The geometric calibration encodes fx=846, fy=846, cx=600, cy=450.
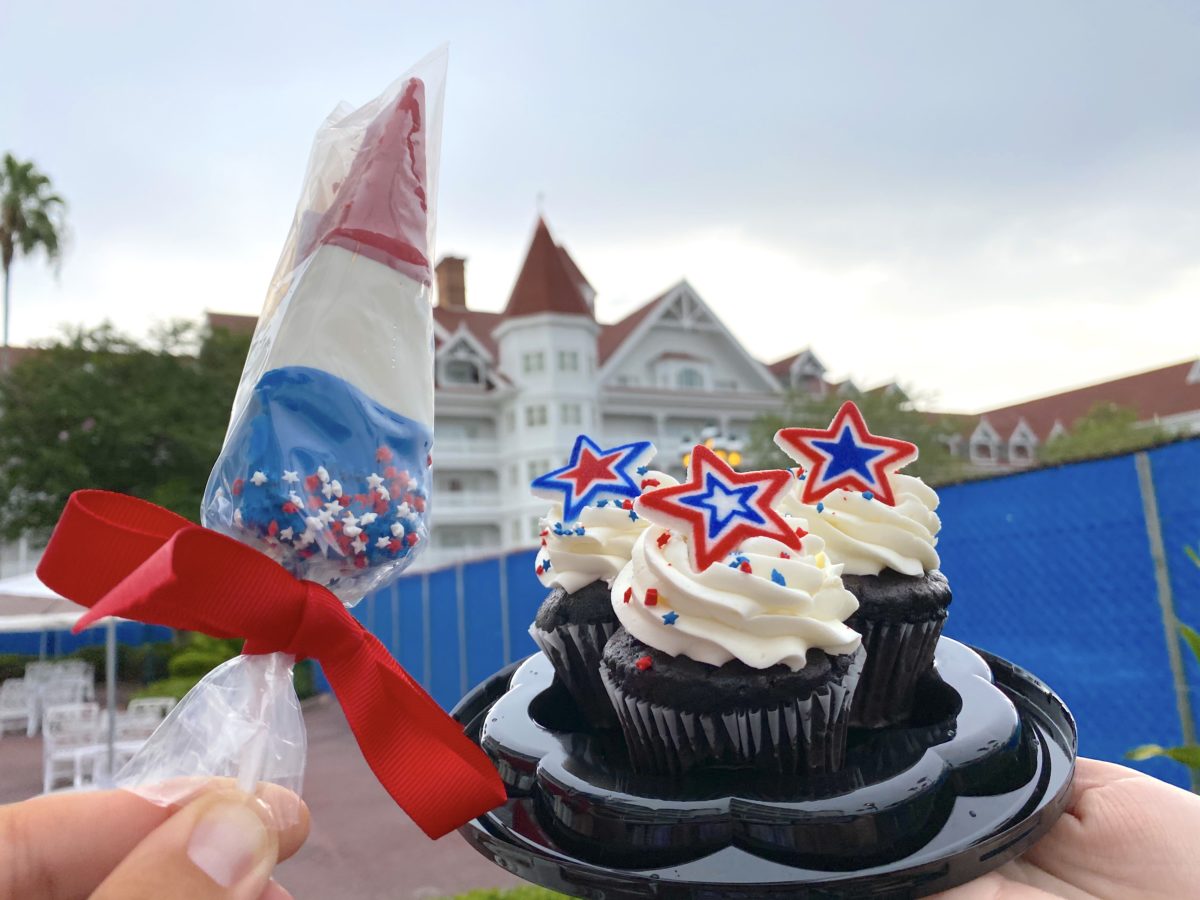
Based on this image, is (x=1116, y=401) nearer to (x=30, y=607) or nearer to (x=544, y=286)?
(x=544, y=286)

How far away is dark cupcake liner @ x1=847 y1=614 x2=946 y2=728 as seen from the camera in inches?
99.1

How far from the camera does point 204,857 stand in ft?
3.74

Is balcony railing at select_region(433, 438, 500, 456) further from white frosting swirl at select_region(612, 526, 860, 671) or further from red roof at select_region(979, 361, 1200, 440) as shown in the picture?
white frosting swirl at select_region(612, 526, 860, 671)

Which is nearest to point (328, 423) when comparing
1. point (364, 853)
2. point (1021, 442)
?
point (364, 853)

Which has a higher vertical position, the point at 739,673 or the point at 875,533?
the point at 875,533

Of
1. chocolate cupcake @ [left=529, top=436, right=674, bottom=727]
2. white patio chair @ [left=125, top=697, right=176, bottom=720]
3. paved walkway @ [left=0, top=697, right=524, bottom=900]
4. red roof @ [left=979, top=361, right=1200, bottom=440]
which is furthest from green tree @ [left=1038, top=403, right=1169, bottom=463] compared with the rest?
chocolate cupcake @ [left=529, top=436, right=674, bottom=727]

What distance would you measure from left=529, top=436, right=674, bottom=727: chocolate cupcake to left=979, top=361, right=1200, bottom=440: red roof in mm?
44427

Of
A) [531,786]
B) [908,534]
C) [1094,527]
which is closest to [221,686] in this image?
[531,786]

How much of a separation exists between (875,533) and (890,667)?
48 centimetres

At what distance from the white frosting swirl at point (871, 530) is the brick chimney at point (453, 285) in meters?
39.6

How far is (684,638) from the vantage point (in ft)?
7.11

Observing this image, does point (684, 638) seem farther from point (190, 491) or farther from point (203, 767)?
point (190, 491)

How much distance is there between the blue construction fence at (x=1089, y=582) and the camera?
13.1 ft

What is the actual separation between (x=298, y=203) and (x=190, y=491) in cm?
2290
